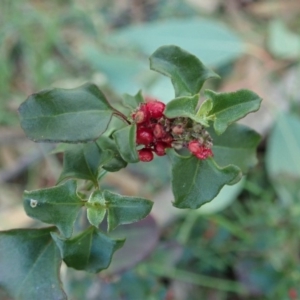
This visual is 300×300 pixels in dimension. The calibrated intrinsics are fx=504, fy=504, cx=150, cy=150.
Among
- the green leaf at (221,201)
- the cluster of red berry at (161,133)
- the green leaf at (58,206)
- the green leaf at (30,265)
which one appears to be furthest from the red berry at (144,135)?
the green leaf at (221,201)

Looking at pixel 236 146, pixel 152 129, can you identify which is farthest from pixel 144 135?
pixel 236 146

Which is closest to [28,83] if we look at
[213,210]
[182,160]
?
[213,210]

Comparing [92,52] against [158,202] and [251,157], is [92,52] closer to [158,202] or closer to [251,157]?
[158,202]

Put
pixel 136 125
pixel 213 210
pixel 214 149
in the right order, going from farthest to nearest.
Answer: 1. pixel 213 210
2. pixel 214 149
3. pixel 136 125

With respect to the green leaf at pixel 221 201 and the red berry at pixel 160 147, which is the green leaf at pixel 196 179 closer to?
the red berry at pixel 160 147

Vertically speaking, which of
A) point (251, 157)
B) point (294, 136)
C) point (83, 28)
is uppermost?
point (251, 157)

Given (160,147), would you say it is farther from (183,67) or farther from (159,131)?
(183,67)
